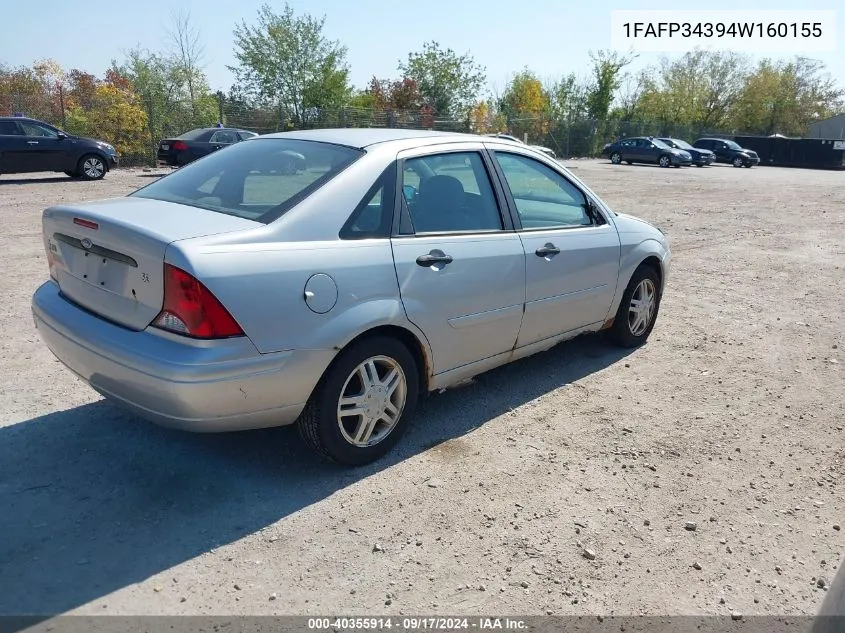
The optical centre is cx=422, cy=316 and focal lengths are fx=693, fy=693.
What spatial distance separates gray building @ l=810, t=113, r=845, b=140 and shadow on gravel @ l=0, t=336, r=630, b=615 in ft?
229

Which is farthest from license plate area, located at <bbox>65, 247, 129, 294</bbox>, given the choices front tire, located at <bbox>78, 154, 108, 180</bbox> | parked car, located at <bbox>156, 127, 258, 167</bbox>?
parked car, located at <bbox>156, 127, 258, 167</bbox>

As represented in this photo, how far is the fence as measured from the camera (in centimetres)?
2430

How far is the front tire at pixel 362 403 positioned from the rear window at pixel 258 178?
0.83 metres

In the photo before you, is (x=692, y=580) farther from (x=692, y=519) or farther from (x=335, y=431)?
(x=335, y=431)

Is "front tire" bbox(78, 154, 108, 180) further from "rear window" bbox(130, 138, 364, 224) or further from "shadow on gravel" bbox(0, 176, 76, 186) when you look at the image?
"rear window" bbox(130, 138, 364, 224)

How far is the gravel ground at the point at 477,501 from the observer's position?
275cm

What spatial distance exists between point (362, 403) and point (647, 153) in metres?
37.3

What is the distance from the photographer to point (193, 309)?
296cm

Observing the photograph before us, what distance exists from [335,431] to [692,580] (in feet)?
5.72

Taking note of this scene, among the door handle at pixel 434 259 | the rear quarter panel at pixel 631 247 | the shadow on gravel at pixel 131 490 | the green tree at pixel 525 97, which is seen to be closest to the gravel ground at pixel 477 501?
the shadow on gravel at pixel 131 490

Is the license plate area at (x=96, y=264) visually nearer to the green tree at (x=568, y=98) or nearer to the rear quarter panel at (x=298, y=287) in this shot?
the rear quarter panel at (x=298, y=287)

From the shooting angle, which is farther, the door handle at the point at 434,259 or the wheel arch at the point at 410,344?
the door handle at the point at 434,259

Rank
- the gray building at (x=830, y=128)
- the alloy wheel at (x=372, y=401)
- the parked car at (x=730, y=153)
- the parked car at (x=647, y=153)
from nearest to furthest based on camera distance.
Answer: the alloy wheel at (x=372, y=401)
the parked car at (x=647, y=153)
the parked car at (x=730, y=153)
the gray building at (x=830, y=128)

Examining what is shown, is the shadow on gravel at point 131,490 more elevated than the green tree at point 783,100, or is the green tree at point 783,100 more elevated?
the green tree at point 783,100
